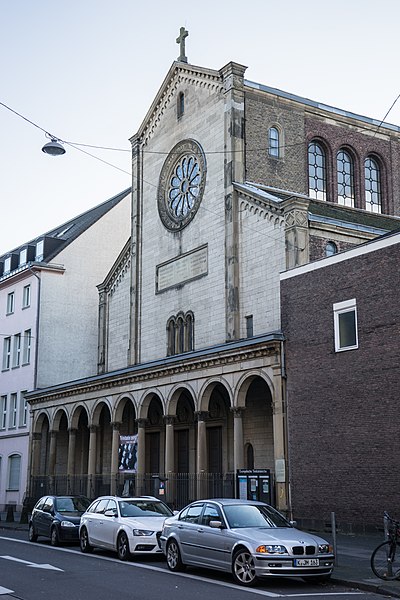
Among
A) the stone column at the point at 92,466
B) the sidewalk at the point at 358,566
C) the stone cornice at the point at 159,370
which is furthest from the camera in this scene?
the stone column at the point at 92,466

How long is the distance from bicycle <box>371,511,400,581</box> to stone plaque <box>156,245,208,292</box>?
21.5 m

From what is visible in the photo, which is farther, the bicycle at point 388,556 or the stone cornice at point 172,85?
the stone cornice at point 172,85

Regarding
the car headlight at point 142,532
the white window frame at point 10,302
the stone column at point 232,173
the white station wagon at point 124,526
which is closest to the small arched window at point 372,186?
the stone column at point 232,173

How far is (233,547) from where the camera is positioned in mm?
14984

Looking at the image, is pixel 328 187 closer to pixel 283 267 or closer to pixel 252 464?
pixel 283 267

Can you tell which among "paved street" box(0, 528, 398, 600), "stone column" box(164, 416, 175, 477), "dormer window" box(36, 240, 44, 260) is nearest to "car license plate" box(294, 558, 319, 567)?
"paved street" box(0, 528, 398, 600)

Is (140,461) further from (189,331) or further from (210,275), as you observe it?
(210,275)

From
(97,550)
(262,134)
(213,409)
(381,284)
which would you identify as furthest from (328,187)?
(97,550)

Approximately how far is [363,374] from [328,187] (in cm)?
1711

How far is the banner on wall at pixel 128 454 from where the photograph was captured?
1368 inches

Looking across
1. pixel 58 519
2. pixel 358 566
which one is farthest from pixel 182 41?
pixel 358 566

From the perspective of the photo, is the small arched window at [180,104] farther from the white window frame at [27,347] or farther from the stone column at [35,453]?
the stone column at [35,453]

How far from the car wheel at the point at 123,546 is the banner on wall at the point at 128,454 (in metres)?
15.4

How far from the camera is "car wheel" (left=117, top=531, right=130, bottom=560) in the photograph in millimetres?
18734
